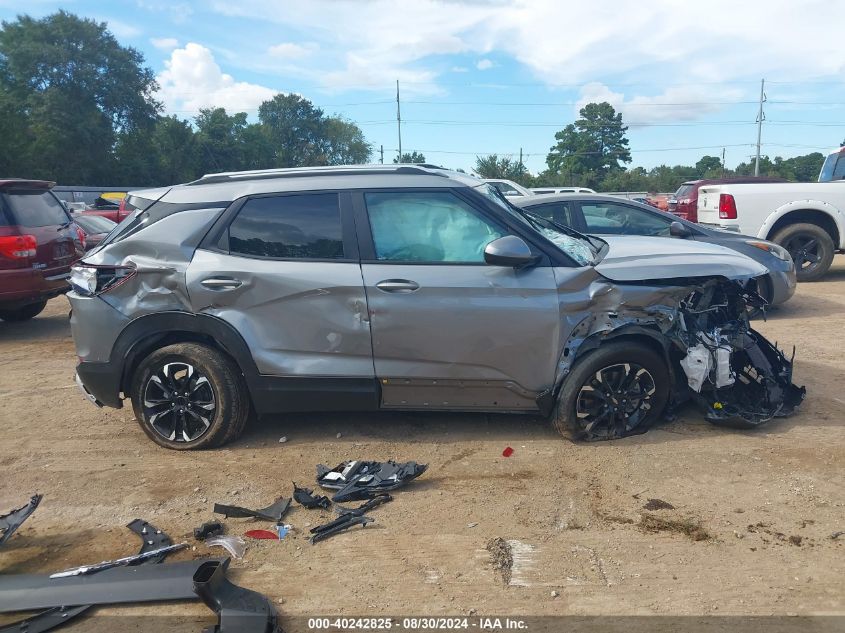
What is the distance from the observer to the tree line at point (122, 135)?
5172cm

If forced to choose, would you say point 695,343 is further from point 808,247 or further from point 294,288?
point 808,247

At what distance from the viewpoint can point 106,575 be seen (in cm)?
305

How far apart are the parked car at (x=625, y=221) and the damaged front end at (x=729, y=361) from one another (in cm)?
326

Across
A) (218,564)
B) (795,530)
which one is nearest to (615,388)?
(795,530)

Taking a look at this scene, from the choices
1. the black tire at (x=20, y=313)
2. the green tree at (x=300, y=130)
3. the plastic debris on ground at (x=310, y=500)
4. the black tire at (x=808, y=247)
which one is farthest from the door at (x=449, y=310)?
the green tree at (x=300, y=130)

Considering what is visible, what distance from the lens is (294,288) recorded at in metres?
4.28

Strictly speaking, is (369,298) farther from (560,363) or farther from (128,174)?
(128,174)

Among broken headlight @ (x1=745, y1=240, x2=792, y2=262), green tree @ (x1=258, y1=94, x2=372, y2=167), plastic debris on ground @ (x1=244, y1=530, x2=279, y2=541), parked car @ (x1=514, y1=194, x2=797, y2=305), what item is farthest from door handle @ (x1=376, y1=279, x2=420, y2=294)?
green tree @ (x1=258, y1=94, x2=372, y2=167)

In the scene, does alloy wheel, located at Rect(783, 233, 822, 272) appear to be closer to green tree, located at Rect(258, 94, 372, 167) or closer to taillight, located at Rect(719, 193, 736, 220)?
taillight, located at Rect(719, 193, 736, 220)

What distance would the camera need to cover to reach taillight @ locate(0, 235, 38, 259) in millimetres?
7852

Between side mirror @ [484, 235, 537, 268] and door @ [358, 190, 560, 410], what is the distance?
106 mm

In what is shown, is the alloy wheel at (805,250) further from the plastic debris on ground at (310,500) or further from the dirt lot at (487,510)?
the plastic debris on ground at (310,500)

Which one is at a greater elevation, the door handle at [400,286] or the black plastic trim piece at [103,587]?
the door handle at [400,286]

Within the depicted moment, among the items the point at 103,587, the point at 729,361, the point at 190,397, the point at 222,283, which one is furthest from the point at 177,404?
the point at 729,361
